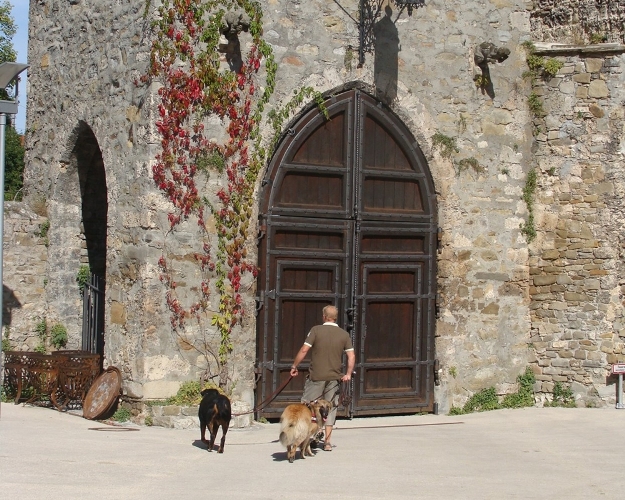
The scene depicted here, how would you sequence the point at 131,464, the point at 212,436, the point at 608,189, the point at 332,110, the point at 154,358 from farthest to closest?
the point at 608,189, the point at 332,110, the point at 154,358, the point at 212,436, the point at 131,464

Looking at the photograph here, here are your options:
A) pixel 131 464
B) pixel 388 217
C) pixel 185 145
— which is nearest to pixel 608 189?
pixel 388 217

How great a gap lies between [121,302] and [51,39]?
3843 mm

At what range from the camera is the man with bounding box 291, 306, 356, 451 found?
28.5 ft

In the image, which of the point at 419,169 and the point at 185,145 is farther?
the point at 419,169

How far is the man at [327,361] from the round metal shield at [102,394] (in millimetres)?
2188

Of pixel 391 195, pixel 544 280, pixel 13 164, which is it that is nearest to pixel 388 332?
pixel 391 195

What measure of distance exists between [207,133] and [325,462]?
145 inches

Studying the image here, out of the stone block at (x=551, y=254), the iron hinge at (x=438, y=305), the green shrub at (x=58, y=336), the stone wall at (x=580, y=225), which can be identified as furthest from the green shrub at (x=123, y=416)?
the stone block at (x=551, y=254)

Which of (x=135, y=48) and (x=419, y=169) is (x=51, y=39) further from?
(x=419, y=169)

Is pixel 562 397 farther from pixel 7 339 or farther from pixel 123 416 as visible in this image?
pixel 7 339

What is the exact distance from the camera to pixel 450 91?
11.4 meters

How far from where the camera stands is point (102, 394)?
32.9 feet

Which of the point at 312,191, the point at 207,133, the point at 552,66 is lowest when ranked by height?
the point at 312,191

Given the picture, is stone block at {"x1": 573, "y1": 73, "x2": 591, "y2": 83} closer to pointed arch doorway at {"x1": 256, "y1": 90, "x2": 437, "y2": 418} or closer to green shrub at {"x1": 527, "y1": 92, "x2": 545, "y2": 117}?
green shrub at {"x1": 527, "y1": 92, "x2": 545, "y2": 117}
